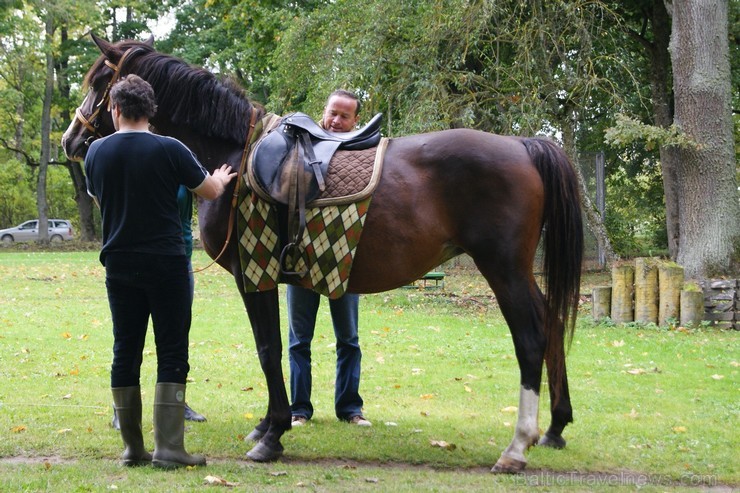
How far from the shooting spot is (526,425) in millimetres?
4277

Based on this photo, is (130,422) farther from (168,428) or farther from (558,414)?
(558,414)

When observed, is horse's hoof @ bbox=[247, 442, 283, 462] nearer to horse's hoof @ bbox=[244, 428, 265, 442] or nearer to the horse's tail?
horse's hoof @ bbox=[244, 428, 265, 442]

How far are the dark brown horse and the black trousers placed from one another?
19.4 inches

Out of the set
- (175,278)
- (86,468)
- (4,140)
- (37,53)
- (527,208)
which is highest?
(37,53)

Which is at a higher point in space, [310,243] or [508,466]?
[310,243]

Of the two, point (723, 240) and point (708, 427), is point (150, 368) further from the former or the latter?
point (723, 240)

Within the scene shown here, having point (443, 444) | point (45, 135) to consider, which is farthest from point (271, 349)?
point (45, 135)

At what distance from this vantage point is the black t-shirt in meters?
3.91

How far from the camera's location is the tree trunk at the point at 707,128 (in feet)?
37.9

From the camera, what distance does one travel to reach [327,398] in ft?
19.8

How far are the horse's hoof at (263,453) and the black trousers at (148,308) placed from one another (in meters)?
0.59

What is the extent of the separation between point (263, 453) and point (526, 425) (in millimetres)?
1523

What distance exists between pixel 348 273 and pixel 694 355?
5.02 m

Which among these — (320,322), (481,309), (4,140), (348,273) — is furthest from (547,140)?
(4,140)
